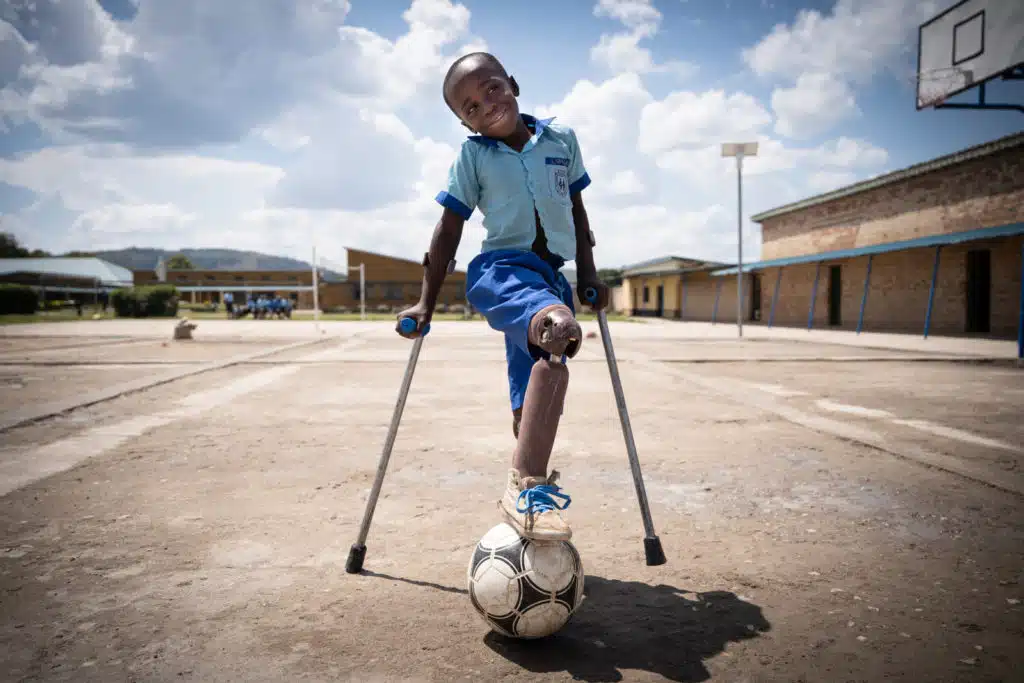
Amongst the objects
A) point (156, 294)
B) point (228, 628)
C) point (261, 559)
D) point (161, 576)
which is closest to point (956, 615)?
point (228, 628)

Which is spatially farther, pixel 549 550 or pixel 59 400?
pixel 59 400

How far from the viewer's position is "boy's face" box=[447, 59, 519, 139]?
248 centimetres

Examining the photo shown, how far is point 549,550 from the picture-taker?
212 cm

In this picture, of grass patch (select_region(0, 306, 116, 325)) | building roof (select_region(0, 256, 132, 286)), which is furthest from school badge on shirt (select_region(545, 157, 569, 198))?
building roof (select_region(0, 256, 132, 286))

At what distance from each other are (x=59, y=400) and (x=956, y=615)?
841 centimetres

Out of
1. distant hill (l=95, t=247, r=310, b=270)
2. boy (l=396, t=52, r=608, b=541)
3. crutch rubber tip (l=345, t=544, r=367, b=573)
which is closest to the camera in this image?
boy (l=396, t=52, r=608, b=541)

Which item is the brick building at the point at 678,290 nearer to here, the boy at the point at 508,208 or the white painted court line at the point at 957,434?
the white painted court line at the point at 957,434

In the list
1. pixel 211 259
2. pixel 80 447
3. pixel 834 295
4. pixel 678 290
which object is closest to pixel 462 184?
pixel 80 447

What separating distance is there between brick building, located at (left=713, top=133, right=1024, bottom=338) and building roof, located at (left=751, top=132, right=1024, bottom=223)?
4 centimetres

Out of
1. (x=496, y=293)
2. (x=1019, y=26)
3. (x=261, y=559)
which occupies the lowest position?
(x=261, y=559)

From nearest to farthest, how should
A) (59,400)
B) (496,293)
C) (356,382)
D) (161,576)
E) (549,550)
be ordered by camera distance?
(549,550) < (496,293) < (161,576) < (59,400) < (356,382)

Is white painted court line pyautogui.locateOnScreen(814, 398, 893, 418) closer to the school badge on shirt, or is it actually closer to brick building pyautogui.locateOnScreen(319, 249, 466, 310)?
the school badge on shirt

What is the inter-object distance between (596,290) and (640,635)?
1323mm

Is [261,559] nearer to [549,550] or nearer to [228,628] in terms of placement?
[228,628]
